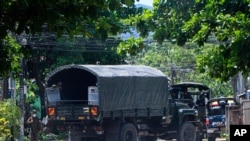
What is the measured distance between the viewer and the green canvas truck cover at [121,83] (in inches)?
948

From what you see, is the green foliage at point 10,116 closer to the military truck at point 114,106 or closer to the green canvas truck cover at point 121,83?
the military truck at point 114,106

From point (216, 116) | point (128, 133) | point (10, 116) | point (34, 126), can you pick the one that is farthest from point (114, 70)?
point (34, 126)

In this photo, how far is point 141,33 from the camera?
1938 centimetres

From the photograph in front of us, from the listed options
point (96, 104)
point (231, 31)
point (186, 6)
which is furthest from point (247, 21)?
point (96, 104)

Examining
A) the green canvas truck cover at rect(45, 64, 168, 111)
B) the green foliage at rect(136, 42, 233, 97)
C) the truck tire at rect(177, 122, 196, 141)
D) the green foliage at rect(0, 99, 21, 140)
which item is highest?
the green foliage at rect(136, 42, 233, 97)

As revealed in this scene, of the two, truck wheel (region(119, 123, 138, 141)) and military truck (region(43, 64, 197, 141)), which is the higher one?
military truck (region(43, 64, 197, 141))

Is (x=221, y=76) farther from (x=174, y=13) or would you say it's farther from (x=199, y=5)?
(x=174, y=13)

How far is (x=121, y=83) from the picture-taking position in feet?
82.4

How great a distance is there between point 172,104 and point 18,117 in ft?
22.1

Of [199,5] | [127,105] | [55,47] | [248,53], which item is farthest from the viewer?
[55,47]

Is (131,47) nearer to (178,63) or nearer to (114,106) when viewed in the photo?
(114,106)

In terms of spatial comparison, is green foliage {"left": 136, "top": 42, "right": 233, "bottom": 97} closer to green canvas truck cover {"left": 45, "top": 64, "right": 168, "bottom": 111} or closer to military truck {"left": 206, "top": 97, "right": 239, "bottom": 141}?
military truck {"left": 206, "top": 97, "right": 239, "bottom": 141}

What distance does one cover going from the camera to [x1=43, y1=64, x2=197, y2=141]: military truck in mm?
23859

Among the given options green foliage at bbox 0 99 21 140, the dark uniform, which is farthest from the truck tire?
green foliage at bbox 0 99 21 140
